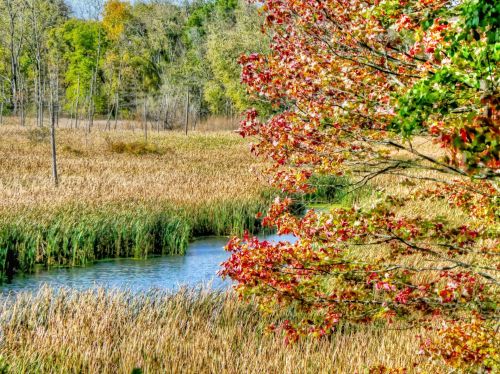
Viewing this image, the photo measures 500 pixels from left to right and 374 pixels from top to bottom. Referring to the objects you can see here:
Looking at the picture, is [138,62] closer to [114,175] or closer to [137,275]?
[114,175]

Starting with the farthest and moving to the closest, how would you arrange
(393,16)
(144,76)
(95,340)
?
(144,76)
(95,340)
(393,16)

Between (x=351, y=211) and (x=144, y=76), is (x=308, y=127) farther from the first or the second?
(x=144, y=76)

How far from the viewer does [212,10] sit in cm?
9375

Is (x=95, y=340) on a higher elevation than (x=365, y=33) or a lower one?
lower

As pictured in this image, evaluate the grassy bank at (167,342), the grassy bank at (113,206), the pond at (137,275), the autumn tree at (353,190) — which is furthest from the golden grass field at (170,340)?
the pond at (137,275)

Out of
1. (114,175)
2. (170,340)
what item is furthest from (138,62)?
(170,340)

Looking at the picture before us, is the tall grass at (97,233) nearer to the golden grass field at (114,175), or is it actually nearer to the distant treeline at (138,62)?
the golden grass field at (114,175)

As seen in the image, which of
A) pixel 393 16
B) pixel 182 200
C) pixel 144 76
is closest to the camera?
pixel 393 16

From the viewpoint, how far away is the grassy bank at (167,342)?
23.5ft

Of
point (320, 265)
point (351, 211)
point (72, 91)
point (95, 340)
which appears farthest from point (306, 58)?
point (72, 91)

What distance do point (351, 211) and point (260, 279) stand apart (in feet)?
3.63

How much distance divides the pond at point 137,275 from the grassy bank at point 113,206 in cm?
46

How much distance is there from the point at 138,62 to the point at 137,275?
6308 centimetres

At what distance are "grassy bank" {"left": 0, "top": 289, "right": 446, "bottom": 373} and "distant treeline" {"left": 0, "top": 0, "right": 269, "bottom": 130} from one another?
146 ft
